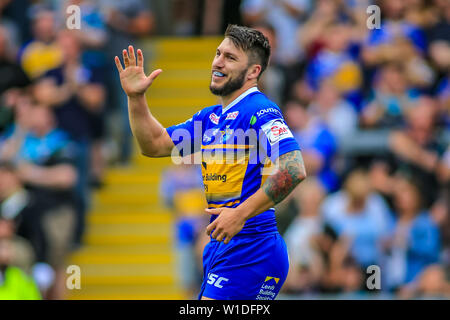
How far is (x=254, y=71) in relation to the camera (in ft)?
19.4

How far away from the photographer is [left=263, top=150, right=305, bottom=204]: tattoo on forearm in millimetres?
5250

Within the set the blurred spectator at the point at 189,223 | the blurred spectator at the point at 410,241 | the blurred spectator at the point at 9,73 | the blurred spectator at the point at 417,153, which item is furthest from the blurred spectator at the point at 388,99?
the blurred spectator at the point at 9,73

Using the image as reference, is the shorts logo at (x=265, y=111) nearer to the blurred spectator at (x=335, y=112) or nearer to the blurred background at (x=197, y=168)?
the blurred background at (x=197, y=168)

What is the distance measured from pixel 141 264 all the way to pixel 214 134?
288 inches

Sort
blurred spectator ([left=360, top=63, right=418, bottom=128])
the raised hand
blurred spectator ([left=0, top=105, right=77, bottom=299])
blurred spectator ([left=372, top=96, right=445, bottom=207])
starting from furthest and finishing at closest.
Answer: blurred spectator ([left=360, top=63, right=418, bottom=128]), blurred spectator ([left=0, top=105, right=77, bottom=299]), blurred spectator ([left=372, top=96, right=445, bottom=207]), the raised hand

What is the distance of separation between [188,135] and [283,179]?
121cm

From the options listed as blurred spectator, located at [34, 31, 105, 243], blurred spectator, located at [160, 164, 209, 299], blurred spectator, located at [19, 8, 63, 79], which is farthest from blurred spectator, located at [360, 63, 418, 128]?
blurred spectator, located at [19, 8, 63, 79]

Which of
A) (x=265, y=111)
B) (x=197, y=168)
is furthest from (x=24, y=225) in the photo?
(x=265, y=111)

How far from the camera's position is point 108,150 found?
14484mm

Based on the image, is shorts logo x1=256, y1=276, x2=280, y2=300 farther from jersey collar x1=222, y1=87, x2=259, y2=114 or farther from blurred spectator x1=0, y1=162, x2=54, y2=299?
blurred spectator x1=0, y1=162, x2=54, y2=299

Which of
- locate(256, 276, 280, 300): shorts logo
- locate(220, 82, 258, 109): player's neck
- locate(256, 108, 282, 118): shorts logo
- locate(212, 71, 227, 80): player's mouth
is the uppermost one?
locate(212, 71, 227, 80): player's mouth

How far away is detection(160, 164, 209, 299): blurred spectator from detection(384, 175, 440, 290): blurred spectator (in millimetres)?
2540
